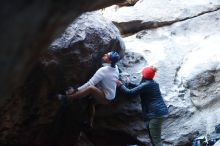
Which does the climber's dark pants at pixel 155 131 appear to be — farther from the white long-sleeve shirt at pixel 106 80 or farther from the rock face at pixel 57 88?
the rock face at pixel 57 88

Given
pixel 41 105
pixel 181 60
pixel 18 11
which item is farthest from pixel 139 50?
pixel 18 11

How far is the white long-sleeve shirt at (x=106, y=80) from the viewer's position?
706cm

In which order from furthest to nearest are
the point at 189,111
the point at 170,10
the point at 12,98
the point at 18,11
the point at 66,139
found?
the point at 170,10 → the point at 189,111 → the point at 66,139 → the point at 12,98 → the point at 18,11

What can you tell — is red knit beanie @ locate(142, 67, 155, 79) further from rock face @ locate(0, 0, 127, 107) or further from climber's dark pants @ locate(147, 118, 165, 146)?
rock face @ locate(0, 0, 127, 107)

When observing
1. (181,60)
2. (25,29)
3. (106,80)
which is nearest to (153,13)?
(181,60)

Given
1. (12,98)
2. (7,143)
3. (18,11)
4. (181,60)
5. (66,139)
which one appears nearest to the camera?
(18,11)

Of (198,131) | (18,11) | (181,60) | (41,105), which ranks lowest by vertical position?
(198,131)

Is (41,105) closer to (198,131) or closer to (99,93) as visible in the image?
(99,93)

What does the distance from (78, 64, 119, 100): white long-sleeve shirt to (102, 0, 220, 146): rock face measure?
1.03m

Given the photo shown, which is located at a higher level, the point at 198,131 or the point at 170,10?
the point at 170,10

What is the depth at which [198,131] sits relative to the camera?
8273 mm

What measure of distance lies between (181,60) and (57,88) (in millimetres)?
3297

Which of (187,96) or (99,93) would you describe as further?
(187,96)

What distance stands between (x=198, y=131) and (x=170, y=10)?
3824mm
